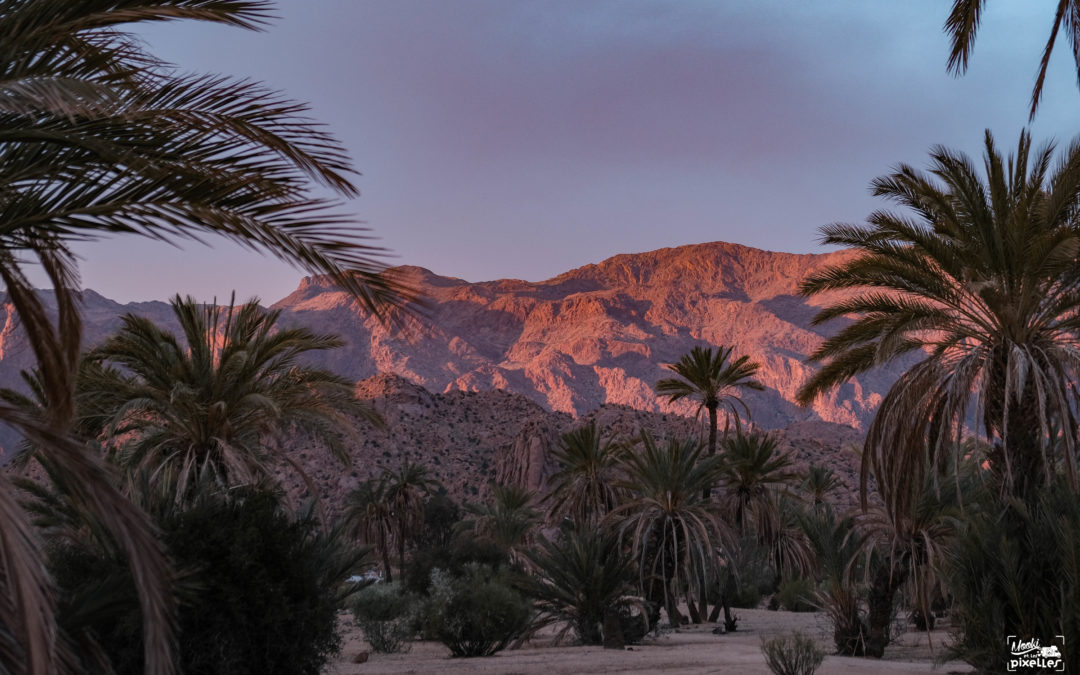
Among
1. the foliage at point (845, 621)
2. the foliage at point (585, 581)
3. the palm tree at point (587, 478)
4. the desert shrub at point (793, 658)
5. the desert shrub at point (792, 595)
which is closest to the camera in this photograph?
the desert shrub at point (793, 658)

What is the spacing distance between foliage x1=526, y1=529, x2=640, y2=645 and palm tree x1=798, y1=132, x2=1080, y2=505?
488cm

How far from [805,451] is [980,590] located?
66443 mm

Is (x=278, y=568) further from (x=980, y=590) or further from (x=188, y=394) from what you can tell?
(x=980, y=590)

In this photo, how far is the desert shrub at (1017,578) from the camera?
30.9 ft

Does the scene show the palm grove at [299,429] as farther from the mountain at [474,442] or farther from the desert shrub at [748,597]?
the mountain at [474,442]

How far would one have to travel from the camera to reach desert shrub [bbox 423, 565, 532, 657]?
664 inches

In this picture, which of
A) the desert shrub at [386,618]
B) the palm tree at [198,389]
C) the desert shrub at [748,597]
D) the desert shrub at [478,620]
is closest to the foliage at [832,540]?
the desert shrub at [478,620]

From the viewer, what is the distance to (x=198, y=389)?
15.0m

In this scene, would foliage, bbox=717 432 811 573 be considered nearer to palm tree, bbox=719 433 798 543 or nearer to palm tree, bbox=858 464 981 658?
palm tree, bbox=719 433 798 543

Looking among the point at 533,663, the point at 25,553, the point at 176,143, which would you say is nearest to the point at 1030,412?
the point at 533,663

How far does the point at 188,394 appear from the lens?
47.6 feet

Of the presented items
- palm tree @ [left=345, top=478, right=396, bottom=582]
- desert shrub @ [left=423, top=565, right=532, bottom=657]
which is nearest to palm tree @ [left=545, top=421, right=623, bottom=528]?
desert shrub @ [left=423, top=565, right=532, bottom=657]
